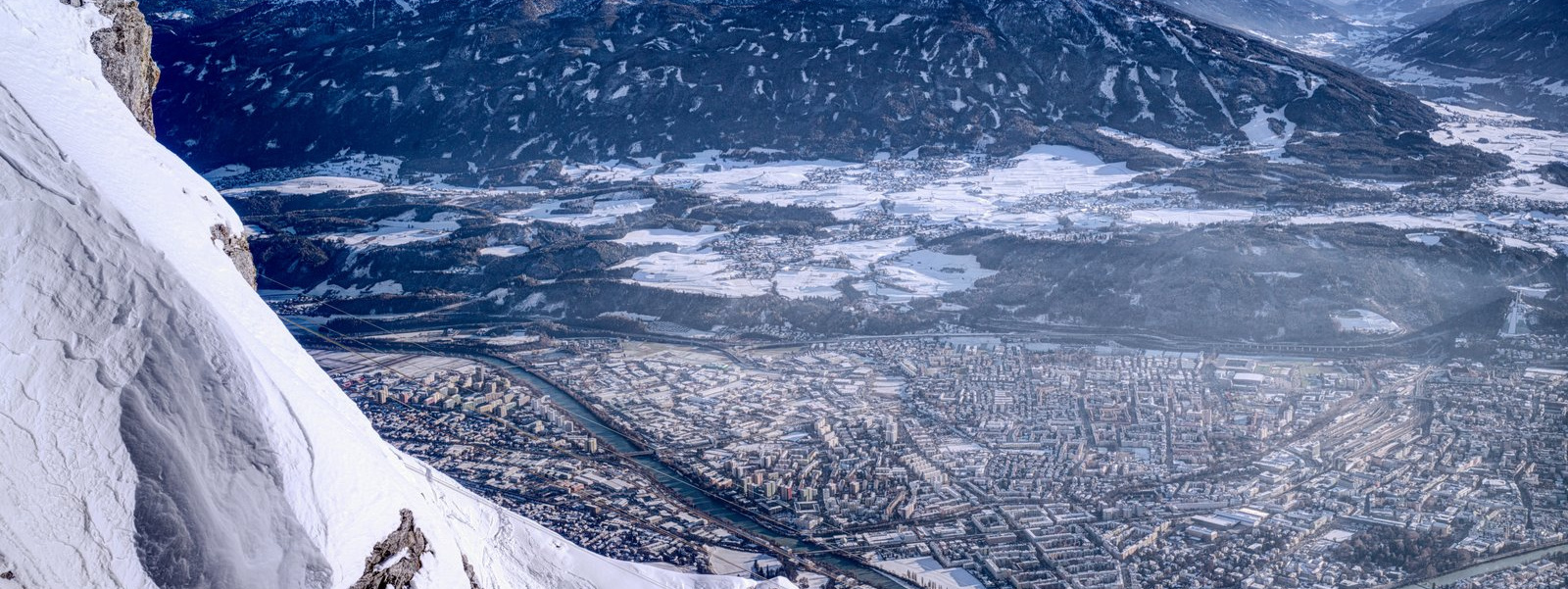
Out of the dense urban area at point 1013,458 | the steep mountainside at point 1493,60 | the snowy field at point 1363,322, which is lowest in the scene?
the dense urban area at point 1013,458

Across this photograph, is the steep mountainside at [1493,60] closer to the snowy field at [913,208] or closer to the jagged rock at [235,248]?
the snowy field at [913,208]

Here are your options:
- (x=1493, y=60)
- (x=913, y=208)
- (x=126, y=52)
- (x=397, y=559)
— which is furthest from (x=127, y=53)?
(x=1493, y=60)

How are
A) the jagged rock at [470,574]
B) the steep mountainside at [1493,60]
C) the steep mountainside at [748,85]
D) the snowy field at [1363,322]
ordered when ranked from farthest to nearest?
the steep mountainside at [1493,60]
the steep mountainside at [748,85]
the snowy field at [1363,322]
the jagged rock at [470,574]

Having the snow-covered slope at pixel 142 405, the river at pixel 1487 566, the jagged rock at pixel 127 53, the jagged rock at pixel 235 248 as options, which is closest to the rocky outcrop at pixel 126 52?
the jagged rock at pixel 127 53

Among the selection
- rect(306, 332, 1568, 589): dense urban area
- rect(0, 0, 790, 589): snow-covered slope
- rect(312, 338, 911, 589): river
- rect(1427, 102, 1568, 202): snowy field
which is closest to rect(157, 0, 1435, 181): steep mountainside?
rect(1427, 102, 1568, 202): snowy field

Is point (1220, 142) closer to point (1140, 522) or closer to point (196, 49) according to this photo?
point (1140, 522)

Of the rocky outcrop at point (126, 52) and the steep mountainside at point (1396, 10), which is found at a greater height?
the steep mountainside at point (1396, 10)

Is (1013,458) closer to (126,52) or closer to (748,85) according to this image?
(126,52)

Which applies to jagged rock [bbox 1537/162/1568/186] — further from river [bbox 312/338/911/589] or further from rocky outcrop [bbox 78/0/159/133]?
rocky outcrop [bbox 78/0/159/133]
